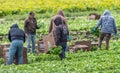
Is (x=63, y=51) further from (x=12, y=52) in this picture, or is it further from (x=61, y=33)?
(x=12, y=52)

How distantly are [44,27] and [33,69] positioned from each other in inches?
510

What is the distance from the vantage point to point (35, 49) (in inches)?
880

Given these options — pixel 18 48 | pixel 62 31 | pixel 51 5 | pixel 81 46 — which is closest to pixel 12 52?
pixel 18 48

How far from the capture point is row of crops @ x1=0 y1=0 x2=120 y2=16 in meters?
45.3

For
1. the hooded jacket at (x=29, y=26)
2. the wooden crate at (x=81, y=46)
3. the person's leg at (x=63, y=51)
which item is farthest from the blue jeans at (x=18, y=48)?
the wooden crate at (x=81, y=46)

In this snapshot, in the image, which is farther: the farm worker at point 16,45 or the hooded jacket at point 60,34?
the hooded jacket at point 60,34

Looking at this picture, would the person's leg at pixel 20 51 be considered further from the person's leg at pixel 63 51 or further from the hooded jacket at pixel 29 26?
the hooded jacket at pixel 29 26

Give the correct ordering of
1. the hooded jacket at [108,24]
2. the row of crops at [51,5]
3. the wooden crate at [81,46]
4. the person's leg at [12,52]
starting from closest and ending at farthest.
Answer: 1. the person's leg at [12,52]
2. the hooded jacket at [108,24]
3. the wooden crate at [81,46]
4. the row of crops at [51,5]

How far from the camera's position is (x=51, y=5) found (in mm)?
47938

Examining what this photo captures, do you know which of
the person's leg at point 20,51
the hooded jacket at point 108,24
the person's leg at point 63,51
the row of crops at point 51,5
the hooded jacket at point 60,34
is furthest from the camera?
the row of crops at point 51,5

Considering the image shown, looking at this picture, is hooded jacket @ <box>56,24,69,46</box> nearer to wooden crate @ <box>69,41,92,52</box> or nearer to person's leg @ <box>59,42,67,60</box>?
person's leg @ <box>59,42,67,60</box>

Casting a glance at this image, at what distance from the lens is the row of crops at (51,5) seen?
149ft

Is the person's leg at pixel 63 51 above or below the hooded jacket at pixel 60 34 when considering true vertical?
below

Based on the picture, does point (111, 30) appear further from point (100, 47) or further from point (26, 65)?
point (26, 65)
